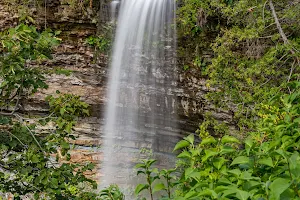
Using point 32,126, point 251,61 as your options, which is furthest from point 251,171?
point 251,61

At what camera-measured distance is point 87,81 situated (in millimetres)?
8781

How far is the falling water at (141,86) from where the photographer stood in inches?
332

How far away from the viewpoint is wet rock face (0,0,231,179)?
27.3 ft

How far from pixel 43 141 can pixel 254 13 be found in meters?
4.61

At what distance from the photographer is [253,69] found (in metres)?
5.36

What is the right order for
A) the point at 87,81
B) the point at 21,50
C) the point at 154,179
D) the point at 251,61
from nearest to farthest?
the point at 154,179
the point at 21,50
the point at 251,61
the point at 87,81

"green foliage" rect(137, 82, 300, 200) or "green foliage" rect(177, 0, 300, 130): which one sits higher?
"green foliage" rect(177, 0, 300, 130)

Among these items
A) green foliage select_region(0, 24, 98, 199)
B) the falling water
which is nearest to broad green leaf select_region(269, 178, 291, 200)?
green foliage select_region(0, 24, 98, 199)

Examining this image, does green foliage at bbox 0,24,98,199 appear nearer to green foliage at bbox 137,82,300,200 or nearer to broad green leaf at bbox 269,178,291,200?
green foliage at bbox 137,82,300,200

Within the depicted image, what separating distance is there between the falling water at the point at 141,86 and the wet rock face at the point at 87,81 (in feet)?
0.44

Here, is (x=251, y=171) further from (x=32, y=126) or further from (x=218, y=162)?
(x=32, y=126)

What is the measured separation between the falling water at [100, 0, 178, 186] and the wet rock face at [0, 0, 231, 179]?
134mm

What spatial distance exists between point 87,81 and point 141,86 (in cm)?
145

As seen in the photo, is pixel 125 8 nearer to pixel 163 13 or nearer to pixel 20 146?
pixel 163 13
